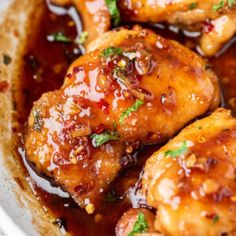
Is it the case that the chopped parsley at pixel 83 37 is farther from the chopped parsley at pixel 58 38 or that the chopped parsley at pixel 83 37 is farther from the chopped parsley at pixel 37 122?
the chopped parsley at pixel 37 122

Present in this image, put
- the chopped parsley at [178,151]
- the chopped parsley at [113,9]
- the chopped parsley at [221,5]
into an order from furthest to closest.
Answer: the chopped parsley at [113,9], the chopped parsley at [221,5], the chopped parsley at [178,151]

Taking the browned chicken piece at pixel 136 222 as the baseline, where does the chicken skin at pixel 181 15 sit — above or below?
above

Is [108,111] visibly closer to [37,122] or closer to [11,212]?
[37,122]

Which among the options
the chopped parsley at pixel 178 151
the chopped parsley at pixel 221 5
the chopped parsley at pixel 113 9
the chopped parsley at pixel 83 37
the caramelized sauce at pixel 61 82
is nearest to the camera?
the chopped parsley at pixel 178 151

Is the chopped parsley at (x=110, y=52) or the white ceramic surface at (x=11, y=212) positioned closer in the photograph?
the white ceramic surface at (x=11, y=212)

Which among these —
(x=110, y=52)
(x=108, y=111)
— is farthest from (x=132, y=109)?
(x=110, y=52)

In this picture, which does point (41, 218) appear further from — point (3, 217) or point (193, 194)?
point (193, 194)

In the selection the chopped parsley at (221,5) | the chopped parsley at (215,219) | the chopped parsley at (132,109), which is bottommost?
the chopped parsley at (215,219)

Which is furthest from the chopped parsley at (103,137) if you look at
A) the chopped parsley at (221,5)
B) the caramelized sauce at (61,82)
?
the chopped parsley at (221,5)

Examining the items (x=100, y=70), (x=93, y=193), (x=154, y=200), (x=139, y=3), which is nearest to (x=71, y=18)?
(x=139, y=3)
